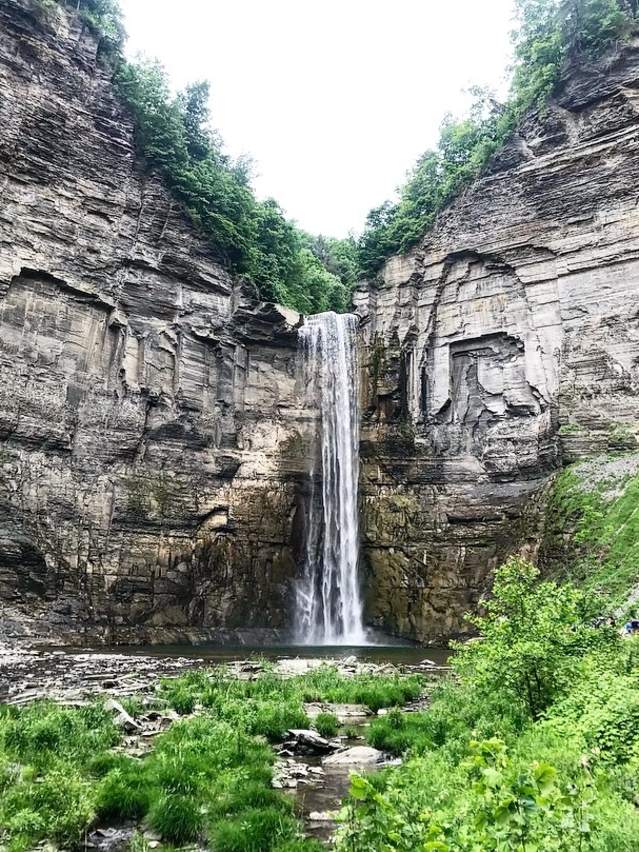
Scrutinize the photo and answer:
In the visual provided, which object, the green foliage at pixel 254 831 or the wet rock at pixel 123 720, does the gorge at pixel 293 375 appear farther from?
the green foliage at pixel 254 831

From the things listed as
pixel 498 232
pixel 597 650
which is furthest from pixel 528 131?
pixel 597 650

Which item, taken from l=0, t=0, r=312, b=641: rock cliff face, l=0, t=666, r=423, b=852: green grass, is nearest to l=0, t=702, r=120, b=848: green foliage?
→ l=0, t=666, r=423, b=852: green grass

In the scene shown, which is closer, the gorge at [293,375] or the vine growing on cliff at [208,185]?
the gorge at [293,375]

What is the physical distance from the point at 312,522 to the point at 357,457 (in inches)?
164

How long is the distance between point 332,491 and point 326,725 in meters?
24.3

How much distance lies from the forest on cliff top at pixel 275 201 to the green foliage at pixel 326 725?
94.8 feet

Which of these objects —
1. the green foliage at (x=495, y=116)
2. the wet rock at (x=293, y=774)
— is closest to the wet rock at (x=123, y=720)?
the wet rock at (x=293, y=774)

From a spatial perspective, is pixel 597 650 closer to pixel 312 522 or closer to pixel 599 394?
pixel 599 394

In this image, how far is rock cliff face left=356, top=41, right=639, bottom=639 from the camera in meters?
28.7

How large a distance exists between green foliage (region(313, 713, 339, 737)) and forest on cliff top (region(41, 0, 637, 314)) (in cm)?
2888

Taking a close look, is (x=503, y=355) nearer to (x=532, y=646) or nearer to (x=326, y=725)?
(x=326, y=725)

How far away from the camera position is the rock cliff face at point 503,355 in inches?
1128

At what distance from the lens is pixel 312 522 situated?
110ft

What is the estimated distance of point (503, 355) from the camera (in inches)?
1257
